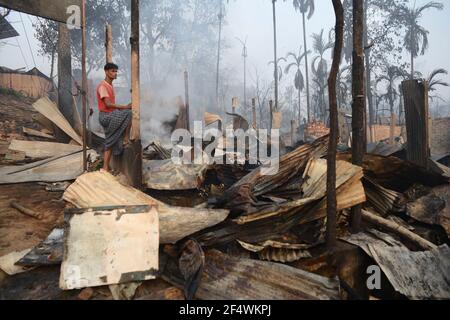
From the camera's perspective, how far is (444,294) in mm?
2713

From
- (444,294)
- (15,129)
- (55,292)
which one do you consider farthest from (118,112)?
(15,129)

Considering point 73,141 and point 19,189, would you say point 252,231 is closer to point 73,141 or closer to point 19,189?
point 19,189

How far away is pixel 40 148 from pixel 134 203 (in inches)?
180

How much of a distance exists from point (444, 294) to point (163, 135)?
835 centimetres

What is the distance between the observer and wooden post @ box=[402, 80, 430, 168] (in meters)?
5.29

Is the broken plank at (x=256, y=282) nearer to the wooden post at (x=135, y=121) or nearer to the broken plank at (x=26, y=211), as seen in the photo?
the wooden post at (x=135, y=121)

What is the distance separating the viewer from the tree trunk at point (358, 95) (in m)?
3.16

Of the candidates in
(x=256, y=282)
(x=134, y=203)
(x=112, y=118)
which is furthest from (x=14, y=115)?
(x=256, y=282)

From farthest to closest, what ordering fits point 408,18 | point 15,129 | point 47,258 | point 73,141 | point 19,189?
point 408,18 < point 15,129 < point 73,141 < point 19,189 < point 47,258

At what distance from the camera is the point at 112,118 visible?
4359mm

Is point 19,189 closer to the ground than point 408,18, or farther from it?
closer to the ground

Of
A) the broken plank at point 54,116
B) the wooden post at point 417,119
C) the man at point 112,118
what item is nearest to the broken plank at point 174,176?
the man at point 112,118

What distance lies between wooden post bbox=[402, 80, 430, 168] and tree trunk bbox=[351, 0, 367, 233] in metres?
2.71

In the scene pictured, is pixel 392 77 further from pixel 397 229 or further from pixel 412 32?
pixel 397 229
